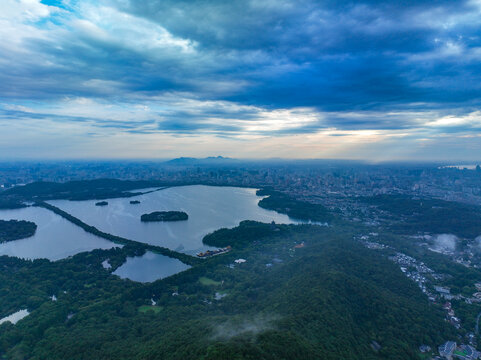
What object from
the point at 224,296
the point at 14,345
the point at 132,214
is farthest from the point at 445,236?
the point at 132,214

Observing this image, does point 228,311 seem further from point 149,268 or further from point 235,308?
point 149,268

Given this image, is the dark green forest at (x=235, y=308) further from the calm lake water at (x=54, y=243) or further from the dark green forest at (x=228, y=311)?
the calm lake water at (x=54, y=243)

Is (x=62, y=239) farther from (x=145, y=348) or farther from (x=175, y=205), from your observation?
(x=145, y=348)

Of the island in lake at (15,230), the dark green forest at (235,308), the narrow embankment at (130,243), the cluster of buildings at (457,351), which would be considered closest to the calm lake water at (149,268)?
the narrow embankment at (130,243)

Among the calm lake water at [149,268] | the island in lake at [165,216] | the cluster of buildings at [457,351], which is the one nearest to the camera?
the cluster of buildings at [457,351]

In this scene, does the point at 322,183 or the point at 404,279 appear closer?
the point at 404,279

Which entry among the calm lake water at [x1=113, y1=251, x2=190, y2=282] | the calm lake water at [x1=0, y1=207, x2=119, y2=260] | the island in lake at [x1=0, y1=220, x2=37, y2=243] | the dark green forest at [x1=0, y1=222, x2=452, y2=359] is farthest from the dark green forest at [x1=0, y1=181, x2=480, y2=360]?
the island in lake at [x1=0, y1=220, x2=37, y2=243]

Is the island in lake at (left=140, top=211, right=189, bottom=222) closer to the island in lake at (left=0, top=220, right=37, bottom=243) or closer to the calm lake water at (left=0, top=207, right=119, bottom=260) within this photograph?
the calm lake water at (left=0, top=207, right=119, bottom=260)
